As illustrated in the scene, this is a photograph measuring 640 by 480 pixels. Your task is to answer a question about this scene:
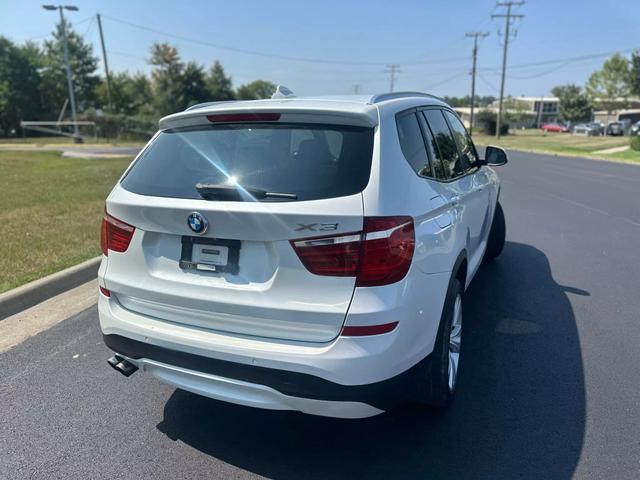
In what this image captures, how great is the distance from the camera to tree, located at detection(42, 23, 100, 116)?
2318 inches

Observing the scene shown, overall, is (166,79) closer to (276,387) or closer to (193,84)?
(193,84)

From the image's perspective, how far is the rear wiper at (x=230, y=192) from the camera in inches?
92.3

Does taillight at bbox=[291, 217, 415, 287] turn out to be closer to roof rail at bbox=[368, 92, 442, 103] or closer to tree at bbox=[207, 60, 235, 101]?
roof rail at bbox=[368, 92, 442, 103]

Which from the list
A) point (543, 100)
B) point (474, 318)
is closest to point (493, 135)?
point (474, 318)

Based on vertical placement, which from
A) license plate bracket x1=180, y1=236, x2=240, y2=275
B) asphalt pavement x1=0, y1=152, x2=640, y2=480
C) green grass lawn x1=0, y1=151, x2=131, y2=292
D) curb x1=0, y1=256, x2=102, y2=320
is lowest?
asphalt pavement x1=0, y1=152, x2=640, y2=480


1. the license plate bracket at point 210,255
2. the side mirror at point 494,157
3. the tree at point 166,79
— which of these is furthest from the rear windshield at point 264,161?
the tree at point 166,79

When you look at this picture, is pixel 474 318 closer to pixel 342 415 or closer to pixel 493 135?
pixel 342 415

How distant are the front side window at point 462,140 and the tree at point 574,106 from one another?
84920 millimetres

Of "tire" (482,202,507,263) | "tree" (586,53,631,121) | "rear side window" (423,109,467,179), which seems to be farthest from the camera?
"tree" (586,53,631,121)

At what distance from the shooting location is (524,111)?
9419 centimetres

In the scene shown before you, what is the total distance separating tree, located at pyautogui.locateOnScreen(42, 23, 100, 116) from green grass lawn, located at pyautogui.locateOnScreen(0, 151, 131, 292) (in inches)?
2065

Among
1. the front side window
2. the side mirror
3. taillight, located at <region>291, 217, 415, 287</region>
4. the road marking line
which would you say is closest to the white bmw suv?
taillight, located at <region>291, 217, 415, 287</region>

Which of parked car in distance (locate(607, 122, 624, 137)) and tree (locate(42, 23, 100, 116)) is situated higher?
tree (locate(42, 23, 100, 116))

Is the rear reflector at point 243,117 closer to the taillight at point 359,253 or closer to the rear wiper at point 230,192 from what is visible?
the rear wiper at point 230,192
